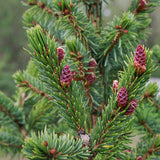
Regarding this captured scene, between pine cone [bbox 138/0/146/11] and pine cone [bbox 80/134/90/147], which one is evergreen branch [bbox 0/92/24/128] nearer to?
pine cone [bbox 80/134/90/147]

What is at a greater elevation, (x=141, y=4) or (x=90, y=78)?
(x=141, y=4)

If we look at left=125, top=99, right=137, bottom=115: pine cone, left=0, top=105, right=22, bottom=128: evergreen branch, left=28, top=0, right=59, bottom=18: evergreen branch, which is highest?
left=28, top=0, right=59, bottom=18: evergreen branch

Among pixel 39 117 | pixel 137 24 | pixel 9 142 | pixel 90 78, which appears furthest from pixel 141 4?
pixel 9 142

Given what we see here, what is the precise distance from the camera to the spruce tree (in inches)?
12.4

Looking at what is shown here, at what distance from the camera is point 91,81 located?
474 mm

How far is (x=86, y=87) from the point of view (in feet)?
1.60

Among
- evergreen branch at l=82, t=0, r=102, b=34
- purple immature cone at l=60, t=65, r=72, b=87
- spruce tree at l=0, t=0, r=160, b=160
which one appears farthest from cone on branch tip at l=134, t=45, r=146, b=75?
evergreen branch at l=82, t=0, r=102, b=34

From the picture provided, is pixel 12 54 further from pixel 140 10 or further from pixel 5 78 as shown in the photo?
pixel 140 10

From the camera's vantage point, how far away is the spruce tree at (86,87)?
314 mm

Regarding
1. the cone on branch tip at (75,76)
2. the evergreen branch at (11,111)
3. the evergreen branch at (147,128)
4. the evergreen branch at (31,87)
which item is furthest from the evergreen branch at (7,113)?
the evergreen branch at (147,128)

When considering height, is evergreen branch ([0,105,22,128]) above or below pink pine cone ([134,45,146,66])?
below

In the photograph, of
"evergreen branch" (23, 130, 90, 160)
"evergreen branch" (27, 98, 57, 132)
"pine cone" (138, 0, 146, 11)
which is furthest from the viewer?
"evergreen branch" (27, 98, 57, 132)

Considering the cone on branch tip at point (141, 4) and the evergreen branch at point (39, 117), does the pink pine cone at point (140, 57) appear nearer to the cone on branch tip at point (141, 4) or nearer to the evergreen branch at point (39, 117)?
the cone on branch tip at point (141, 4)

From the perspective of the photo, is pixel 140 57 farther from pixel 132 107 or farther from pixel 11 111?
pixel 11 111
